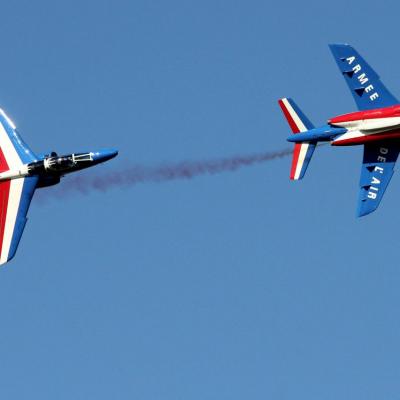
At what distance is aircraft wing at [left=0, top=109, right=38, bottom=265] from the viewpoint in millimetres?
97312

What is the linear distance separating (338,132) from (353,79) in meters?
3.29

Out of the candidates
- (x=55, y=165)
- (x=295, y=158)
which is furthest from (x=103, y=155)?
(x=295, y=158)

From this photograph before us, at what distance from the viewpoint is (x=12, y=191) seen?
3907 inches

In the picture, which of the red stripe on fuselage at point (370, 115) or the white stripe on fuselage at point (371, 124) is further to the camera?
the red stripe on fuselage at point (370, 115)

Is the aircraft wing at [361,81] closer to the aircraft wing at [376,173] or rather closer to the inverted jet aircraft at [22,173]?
the aircraft wing at [376,173]

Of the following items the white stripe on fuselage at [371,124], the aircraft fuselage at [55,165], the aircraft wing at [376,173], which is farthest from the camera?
the aircraft wing at [376,173]

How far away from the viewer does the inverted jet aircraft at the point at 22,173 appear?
98.2m

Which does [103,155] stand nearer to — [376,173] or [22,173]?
[22,173]

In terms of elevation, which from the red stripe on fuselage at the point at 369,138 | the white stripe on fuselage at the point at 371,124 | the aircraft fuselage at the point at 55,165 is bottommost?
the red stripe on fuselage at the point at 369,138

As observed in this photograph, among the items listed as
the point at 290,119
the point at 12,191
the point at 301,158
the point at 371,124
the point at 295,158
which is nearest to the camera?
the point at 12,191

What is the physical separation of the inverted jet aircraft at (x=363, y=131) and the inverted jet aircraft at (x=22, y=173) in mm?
10674

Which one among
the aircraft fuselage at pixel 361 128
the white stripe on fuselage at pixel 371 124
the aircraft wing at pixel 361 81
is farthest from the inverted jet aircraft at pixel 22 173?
the aircraft wing at pixel 361 81

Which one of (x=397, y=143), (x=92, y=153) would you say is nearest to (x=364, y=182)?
(x=397, y=143)

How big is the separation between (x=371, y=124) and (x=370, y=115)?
53cm
